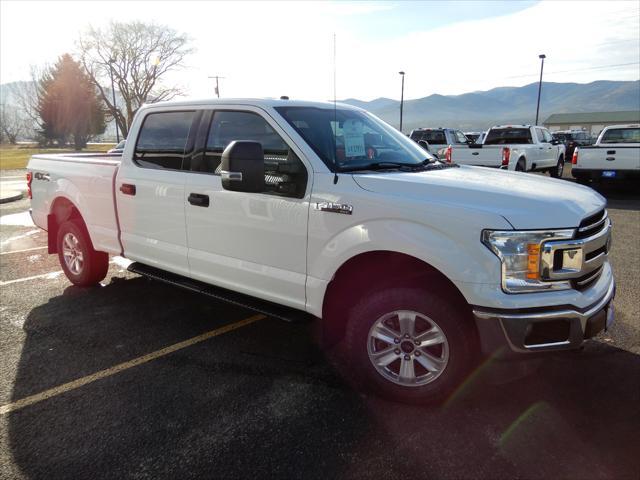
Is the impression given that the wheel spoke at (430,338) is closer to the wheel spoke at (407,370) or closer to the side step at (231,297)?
the wheel spoke at (407,370)

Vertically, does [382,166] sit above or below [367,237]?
above

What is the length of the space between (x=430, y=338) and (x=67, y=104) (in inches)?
2516

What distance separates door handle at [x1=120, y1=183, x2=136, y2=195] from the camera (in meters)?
4.43

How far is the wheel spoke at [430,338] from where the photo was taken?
114 inches

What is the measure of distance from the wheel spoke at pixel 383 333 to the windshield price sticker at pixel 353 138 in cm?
127

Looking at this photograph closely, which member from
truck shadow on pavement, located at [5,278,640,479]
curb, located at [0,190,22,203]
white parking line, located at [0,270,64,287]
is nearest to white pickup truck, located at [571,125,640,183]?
truck shadow on pavement, located at [5,278,640,479]

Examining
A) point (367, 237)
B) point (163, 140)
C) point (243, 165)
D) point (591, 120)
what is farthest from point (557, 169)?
point (591, 120)

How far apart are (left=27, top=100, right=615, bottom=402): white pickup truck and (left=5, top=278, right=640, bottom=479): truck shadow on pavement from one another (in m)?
0.31

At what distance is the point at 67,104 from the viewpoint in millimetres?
56688

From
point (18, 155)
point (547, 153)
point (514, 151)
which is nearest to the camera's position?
point (514, 151)

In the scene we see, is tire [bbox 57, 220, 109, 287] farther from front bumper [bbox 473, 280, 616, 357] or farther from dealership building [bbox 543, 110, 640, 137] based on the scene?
dealership building [bbox 543, 110, 640, 137]

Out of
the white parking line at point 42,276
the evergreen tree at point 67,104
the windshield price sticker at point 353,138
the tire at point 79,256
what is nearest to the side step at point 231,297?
the tire at point 79,256

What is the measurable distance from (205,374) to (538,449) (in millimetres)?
2207

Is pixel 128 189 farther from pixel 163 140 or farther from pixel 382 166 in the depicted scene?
pixel 382 166
